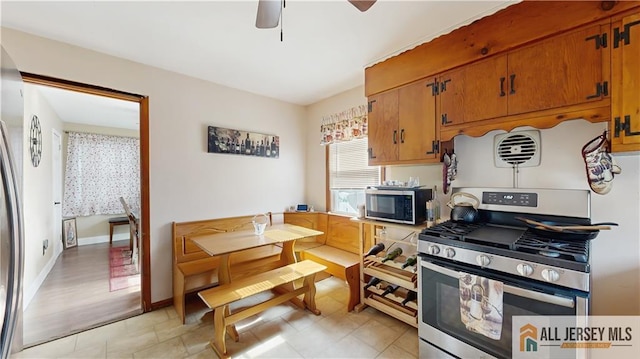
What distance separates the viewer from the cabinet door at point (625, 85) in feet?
4.09

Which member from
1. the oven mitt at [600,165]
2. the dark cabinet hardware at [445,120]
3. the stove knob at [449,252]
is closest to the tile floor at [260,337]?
the stove knob at [449,252]

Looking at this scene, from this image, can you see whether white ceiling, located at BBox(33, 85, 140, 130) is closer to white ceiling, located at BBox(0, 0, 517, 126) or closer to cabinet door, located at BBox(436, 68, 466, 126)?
white ceiling, located at BBox(0, 0, 517, 126)

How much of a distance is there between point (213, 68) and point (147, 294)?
7.96 feet

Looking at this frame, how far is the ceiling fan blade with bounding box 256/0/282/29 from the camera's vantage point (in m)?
1.36

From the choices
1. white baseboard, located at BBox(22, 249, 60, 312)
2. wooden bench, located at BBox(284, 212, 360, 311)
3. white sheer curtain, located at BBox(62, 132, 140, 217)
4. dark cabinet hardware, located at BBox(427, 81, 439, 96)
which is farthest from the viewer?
white sheer curtain, located at BBox(62, 132, 140, 217)

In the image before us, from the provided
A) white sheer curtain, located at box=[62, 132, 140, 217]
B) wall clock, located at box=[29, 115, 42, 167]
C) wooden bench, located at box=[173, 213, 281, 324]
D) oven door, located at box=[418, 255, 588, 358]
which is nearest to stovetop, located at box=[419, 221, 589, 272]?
oven door, located at box=[418, 255, 588, 358]

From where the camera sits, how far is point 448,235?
164 cm

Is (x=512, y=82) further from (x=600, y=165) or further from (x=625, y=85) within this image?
(x=600, y=165)

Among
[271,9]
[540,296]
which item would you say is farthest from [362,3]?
[540,296]

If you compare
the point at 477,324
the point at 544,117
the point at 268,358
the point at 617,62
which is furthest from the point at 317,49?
the point at 268,358

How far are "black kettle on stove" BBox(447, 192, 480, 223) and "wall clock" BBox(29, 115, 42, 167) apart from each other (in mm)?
4531

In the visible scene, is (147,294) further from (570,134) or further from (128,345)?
(570,134)

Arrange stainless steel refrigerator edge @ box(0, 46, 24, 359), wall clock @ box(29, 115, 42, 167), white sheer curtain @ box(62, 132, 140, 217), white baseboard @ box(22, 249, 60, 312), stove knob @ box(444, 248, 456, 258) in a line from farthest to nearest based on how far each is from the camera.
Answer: white sheer curtain @ box(62, 132, 140, 217) → wall clock @ box(29, 115, 42, 167) → white baseboard @ box(22, 249, 60, 312) → stove knob @ box(444, 248, 456, 258) → stainless steel refrigerator edge @ box(0, 46, 24, 359)

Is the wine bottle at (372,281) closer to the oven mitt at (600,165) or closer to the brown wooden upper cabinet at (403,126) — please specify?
the brown wooden upper cabinet at (403,126)
